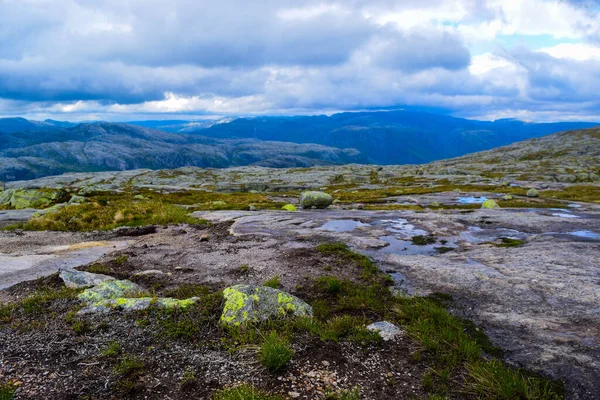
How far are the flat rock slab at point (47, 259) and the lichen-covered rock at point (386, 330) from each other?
14.2m

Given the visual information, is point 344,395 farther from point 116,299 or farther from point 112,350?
point 116,299

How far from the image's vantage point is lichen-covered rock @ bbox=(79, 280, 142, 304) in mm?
11969

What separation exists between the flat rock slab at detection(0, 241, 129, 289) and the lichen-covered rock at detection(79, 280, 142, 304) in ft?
13.9

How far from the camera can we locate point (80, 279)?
13.8 m

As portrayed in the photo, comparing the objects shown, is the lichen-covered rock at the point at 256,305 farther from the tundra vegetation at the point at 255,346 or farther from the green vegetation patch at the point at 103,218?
the green vegetation patch at the point at 103,218

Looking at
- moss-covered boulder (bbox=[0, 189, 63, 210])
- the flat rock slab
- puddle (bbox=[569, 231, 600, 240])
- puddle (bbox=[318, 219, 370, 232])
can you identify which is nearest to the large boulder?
the flat rock slab

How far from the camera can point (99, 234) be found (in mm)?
25578

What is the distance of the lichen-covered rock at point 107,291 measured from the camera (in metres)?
12.0

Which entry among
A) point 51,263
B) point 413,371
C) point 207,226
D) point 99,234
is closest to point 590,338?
point 413,371

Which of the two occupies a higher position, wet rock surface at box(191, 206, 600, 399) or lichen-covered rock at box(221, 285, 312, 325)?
lichen-covered rock at box(221, 285, 312, 325)

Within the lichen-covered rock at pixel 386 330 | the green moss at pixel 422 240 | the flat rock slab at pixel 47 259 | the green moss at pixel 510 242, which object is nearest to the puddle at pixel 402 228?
the green moss at pixel 422 240

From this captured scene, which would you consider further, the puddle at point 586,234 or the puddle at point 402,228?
the puddle at point 402,228

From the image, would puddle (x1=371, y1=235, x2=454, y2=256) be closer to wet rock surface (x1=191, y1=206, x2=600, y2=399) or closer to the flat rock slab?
wet rock surface (x1=191, y1=206, x2=600, y2=399)

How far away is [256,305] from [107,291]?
5809mm
